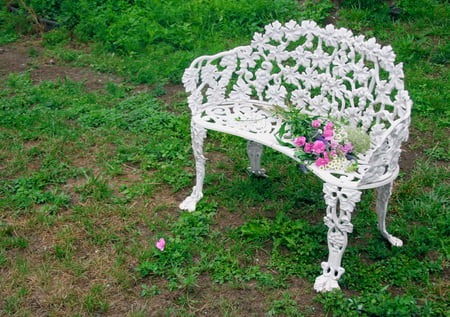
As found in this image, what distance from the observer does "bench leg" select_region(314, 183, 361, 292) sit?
3.42 m

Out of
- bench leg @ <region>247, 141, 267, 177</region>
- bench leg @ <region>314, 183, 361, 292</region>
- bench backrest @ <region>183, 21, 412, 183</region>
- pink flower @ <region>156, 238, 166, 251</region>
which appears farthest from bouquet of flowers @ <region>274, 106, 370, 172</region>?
pink flower @ <region>156, 238, 166, 251</region>

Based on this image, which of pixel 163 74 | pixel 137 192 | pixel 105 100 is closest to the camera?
pixel 137 192

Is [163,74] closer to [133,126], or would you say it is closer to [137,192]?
[133,126]

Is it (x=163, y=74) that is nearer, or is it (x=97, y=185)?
(x=97, y=185)

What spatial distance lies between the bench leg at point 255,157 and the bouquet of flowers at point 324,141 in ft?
1.91

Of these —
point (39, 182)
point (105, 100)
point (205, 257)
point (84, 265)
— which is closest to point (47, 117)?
point (105, 100)

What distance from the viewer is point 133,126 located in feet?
19.2

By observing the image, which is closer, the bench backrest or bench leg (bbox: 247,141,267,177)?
the bench backrest

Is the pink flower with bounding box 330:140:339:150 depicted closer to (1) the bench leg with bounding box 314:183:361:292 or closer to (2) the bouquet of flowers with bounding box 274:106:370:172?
(2) the bouquet of flowers with bounding box 274:106:370:172

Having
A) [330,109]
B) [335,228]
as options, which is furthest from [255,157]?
[335,228]

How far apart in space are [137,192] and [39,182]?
3.01ft

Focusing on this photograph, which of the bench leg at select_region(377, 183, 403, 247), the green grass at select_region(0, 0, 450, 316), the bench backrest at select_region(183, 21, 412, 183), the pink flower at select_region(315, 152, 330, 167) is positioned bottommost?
the green grass at select_region(0, 0, 450, 316)

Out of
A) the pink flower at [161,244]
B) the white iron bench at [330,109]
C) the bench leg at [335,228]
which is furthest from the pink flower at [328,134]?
the pink flower at [161,244]

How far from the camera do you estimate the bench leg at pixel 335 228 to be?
3.42 m
